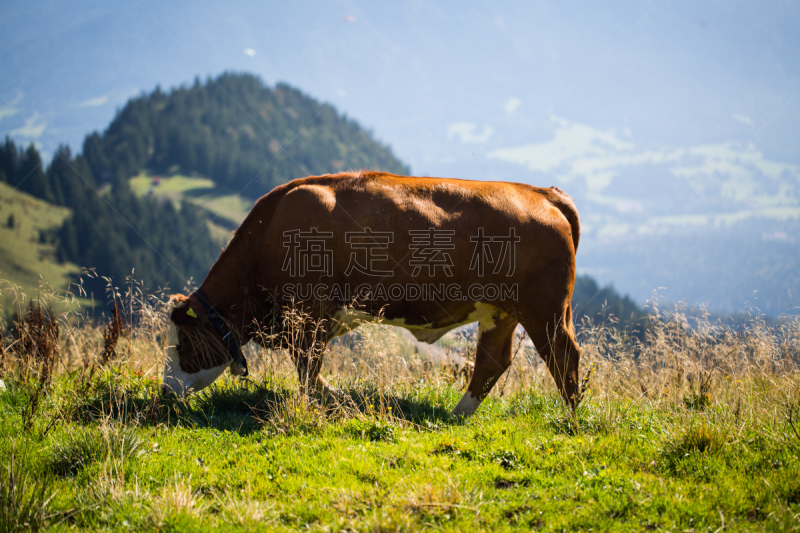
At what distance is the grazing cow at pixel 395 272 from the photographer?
17.4ft

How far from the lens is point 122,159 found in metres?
158

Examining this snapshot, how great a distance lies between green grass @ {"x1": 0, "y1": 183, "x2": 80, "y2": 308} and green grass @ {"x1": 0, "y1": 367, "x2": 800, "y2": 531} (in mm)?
107707

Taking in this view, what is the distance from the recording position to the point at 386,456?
412cm

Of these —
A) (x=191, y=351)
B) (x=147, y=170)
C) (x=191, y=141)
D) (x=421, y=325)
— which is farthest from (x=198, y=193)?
(x=421, y=325)

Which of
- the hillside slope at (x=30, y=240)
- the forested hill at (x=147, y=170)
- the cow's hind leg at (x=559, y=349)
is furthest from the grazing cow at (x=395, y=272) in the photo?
the hillside slope at (x=30, y=240)

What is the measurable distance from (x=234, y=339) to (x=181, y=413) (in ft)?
3.07

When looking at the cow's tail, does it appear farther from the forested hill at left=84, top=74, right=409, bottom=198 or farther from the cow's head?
the forested hill at left=84, top=74, right=409, bottom=198

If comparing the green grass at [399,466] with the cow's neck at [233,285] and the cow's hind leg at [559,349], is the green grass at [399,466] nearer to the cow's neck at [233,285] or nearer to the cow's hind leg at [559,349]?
the cow's hind leg at [559,349]

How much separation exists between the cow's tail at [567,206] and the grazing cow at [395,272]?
0.05ft

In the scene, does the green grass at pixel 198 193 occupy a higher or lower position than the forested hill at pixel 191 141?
lower

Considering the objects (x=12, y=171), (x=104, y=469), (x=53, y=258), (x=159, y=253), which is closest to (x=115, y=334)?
(x=104, y=469)

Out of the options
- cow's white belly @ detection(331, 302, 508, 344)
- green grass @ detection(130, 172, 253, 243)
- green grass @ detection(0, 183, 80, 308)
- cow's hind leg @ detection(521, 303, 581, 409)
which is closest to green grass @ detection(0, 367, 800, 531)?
cow's hind leg @ detection(521, 303, 581, 409)

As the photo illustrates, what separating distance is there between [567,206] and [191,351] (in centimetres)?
440

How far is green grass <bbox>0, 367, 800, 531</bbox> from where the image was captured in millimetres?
3287
